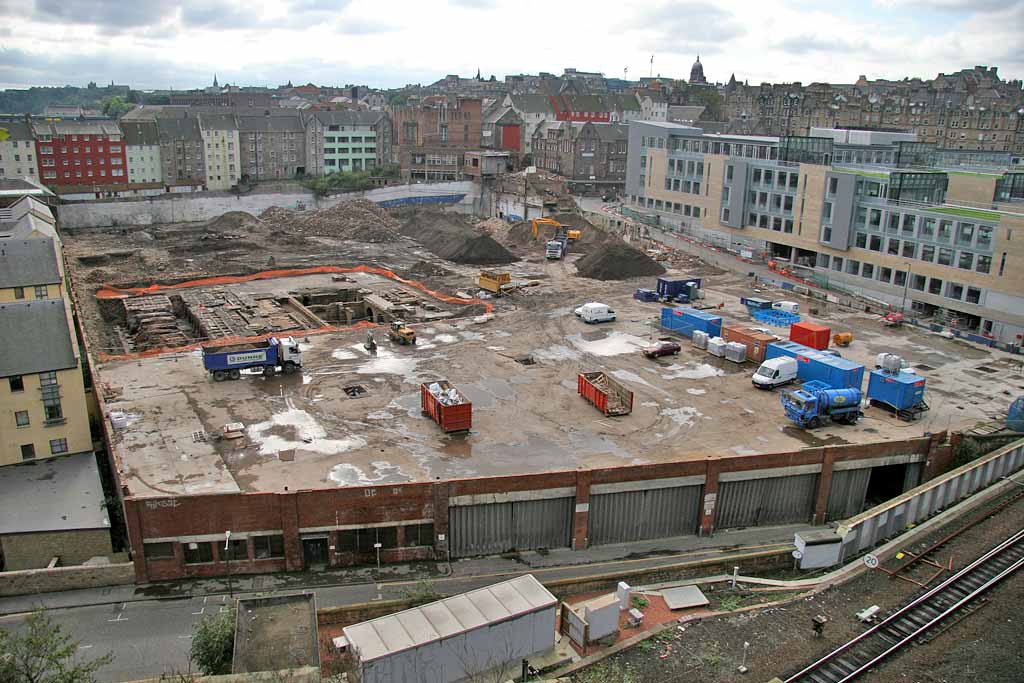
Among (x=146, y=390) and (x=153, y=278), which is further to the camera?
(x=153, y=278)

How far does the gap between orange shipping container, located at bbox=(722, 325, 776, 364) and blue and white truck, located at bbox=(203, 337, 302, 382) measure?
80.9ft

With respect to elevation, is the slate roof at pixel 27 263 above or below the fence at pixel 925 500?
above

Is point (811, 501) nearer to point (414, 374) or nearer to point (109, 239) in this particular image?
→ point (414, 374)

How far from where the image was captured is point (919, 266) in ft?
191

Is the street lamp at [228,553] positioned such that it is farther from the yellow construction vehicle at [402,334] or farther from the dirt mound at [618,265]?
the dirt mound at [618,265]

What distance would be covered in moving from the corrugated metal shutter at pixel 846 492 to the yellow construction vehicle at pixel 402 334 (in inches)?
977

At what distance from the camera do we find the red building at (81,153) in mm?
96188

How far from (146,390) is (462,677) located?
85.5 ft

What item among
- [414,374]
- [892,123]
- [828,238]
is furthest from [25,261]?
[892,123]

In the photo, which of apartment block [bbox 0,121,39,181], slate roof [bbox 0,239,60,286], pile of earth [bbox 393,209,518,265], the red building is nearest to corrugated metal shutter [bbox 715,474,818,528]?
slate roof [bbox 0,239,60,286]

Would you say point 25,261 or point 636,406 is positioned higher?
point 25,261

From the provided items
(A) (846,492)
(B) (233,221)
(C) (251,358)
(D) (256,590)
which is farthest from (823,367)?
(B) (233,221)

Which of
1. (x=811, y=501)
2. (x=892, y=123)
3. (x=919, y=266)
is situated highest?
(x=892, y=123)

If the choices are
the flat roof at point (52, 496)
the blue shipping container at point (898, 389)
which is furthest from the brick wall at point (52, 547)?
the blue shipping container at point (898, 389)
